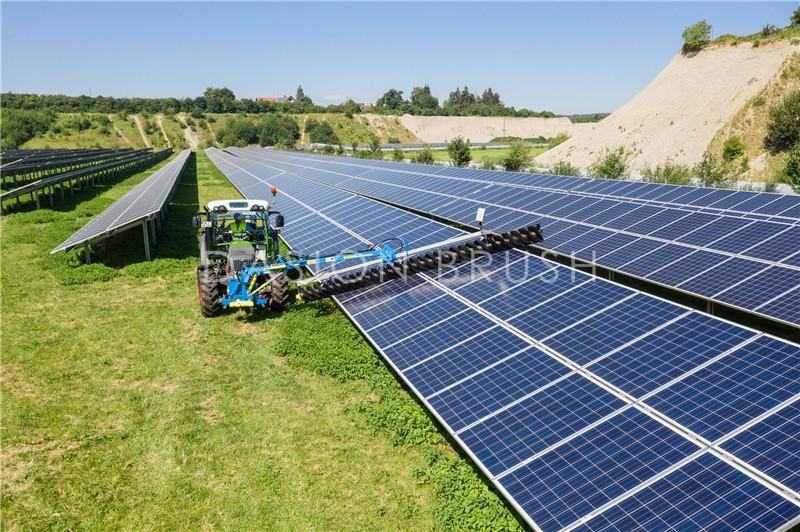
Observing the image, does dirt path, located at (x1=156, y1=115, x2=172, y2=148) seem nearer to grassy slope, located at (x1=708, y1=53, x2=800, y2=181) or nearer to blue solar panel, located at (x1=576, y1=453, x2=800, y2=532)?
grassy slope, located at (x1=708, y1=53, x2=800, y2=181)

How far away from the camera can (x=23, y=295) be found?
18781 millimetres

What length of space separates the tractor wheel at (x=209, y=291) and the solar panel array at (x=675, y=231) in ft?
31.6

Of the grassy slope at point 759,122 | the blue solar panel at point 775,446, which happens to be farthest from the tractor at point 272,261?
the grassy slope at point 759,122

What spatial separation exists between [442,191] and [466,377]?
19.4 meters

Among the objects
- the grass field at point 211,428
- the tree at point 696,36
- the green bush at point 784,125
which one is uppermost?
the tree at point 696,36

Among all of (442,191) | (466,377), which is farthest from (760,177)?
(466,377)

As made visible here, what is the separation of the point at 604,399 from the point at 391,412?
4.71 metres

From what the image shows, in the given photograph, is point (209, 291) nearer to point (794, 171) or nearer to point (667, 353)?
point (667, 353)

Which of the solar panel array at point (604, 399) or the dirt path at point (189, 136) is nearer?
the solar panel array at point (604, 399)

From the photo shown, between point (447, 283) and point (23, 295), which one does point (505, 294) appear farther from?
point (23, 295)

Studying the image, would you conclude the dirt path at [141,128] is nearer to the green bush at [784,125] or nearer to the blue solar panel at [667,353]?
the green bush at [784,125]

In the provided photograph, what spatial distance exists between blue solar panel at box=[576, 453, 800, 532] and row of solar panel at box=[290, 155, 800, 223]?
11658 millimetres

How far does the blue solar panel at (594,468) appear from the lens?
21.2ft

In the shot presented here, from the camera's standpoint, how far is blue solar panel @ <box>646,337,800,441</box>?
6973mm
